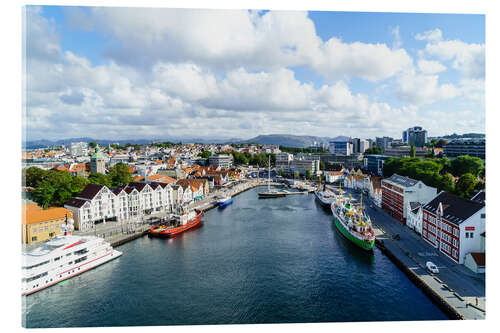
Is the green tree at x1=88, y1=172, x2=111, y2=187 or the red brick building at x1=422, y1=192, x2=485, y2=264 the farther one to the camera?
the green tree at x1=88, y1=172, x2=111, y2=187

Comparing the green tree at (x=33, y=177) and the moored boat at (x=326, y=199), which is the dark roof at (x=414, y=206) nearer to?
the moored boat at (x=326, y=199)

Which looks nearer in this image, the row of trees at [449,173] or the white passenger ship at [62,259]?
the white passenger ship at [62,259]

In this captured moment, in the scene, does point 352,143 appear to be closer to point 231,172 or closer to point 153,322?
point 231,172

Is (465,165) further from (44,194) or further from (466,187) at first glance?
(44,194)

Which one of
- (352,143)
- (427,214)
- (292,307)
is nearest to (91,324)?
(292,307)

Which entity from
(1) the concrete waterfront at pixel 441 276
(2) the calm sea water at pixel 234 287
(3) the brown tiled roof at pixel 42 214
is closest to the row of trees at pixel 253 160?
(2) the calm sea water at pixel 234 287

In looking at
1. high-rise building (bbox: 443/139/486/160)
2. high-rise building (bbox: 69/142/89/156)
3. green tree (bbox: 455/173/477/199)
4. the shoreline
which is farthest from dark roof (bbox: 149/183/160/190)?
high-rise building (bbox: 69/142/89/156)

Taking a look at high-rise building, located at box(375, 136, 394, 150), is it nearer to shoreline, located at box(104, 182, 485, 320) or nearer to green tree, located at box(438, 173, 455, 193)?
green tree, located at box(438, 173, 455, 193)
